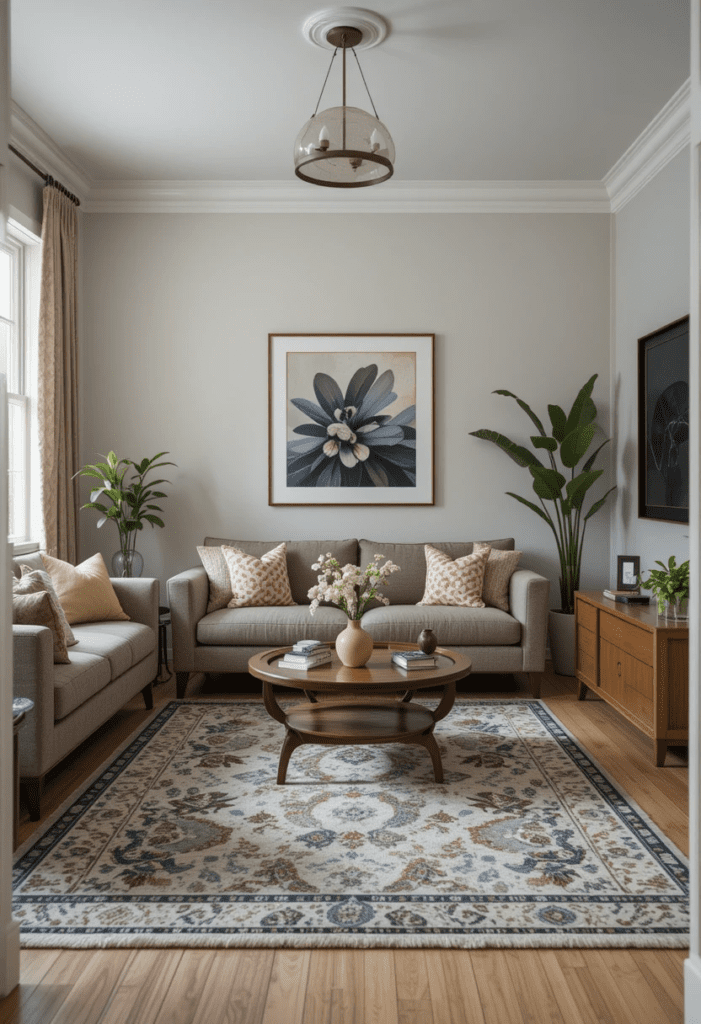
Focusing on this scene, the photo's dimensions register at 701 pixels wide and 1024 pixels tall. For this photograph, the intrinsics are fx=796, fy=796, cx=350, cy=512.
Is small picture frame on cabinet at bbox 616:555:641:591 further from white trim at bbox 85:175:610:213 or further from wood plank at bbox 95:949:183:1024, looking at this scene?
wood plank at bbox 95:949:183:1024

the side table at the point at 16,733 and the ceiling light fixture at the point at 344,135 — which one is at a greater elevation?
the ceiling light fixture at the point at 344,135

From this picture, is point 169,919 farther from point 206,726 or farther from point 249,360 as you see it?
point 249,360

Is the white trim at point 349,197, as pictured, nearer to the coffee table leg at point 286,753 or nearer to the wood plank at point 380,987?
the coffee table leg at point 286,753

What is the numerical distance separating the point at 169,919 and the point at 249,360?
4.00m

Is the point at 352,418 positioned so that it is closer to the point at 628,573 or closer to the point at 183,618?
→ the point at 183,618

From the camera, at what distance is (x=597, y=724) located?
4.07 metres

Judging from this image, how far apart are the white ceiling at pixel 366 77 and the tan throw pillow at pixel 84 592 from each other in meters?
2.45

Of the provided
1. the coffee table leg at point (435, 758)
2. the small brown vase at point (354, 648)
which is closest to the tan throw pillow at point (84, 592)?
the small brown vase at point (354, 648)

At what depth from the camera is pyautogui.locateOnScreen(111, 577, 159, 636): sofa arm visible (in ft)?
14.7

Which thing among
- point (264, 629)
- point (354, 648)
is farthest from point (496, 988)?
point (264, 629)

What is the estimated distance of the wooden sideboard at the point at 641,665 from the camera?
339 centimetres

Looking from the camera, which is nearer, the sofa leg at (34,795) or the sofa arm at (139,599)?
the sofa leg at (34,795)

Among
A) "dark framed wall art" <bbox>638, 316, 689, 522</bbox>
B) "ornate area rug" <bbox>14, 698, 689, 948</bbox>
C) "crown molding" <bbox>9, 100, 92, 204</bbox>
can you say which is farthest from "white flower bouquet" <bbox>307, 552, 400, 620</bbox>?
"crown molding" <bbox>9, 100, 92, 204</bbox>

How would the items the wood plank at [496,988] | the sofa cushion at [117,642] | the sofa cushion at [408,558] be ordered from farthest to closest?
the sofa cushion at [408,558] → the sofa cushion at [117,642] → the wood plank at [496,988]
